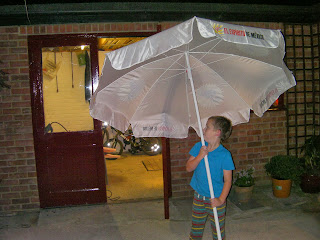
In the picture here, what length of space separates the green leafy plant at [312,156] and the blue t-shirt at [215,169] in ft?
10.7

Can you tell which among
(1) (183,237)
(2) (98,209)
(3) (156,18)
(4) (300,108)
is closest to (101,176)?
(2) (98,209)

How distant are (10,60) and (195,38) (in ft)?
12.2

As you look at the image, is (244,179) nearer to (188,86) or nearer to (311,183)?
(311,183)

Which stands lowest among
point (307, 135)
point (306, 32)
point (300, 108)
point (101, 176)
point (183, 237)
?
point (183, 237)

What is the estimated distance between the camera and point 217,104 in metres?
3.12

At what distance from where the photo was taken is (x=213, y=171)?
9.52 ft

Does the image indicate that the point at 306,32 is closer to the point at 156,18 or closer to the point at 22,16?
the point at 156,18

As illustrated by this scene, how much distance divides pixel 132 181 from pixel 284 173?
3.20m

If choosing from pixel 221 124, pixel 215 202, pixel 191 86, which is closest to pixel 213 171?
pixel 215 202

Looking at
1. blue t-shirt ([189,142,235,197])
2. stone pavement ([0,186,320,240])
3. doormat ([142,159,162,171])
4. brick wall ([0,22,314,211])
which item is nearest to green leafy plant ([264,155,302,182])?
stone pavement ([0,186,320,240])

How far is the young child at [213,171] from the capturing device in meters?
2.82

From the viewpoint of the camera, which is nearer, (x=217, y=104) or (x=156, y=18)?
(x=217, y=104)

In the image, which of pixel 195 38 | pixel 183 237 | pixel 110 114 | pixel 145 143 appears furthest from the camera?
pixel 145 143

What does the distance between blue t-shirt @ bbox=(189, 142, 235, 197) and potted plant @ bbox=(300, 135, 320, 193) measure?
3268 millimetres
